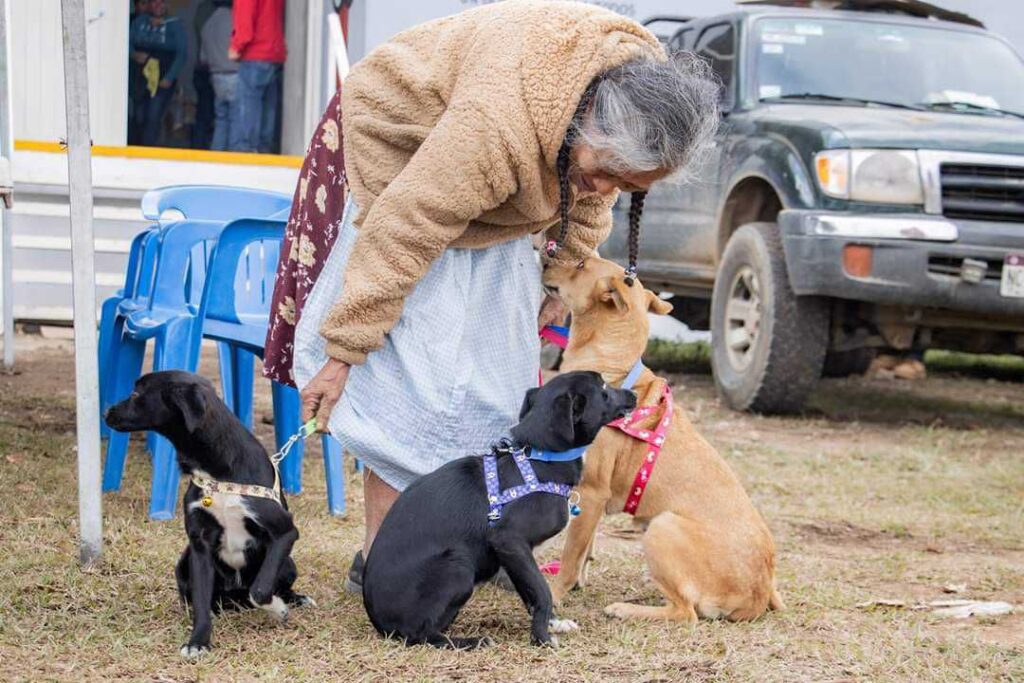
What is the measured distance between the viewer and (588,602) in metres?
4.42

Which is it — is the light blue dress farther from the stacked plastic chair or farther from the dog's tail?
the stacked plastic chair

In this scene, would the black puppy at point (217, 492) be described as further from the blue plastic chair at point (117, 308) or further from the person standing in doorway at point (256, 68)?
the person standing in doorway at point (256, 68)

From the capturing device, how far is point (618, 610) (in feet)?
13.9

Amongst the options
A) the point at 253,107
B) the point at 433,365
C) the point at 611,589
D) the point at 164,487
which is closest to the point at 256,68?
the point at 253,107

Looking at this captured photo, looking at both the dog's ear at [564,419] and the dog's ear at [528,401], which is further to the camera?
the dog's ear at [528,401]

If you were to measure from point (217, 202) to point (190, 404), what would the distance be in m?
2.75

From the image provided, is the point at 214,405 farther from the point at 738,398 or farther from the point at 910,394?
the point at 910,394

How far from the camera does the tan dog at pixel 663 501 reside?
163 inches

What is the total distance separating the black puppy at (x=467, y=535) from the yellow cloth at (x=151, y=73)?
8973 mm

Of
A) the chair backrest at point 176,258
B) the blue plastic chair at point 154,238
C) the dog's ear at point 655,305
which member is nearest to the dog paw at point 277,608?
the dog's ear at point 655,305

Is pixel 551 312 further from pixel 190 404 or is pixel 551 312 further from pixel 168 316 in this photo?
pixel 168 316

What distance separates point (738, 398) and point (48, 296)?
493cm

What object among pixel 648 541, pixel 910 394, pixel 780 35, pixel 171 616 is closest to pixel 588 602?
pixel 648 541

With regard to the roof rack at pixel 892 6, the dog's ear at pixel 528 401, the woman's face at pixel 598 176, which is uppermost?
the roof rack at pixel 892 6
